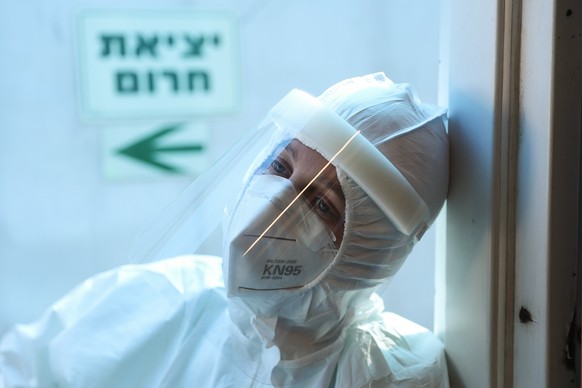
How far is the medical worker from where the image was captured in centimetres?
69

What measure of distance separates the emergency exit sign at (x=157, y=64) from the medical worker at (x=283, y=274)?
34 centimetres

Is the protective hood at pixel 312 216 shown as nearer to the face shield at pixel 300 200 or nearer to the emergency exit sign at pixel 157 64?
the face shield at pixel 300 200

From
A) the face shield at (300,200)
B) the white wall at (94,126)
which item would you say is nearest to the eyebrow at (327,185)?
the face shield at (300,200)

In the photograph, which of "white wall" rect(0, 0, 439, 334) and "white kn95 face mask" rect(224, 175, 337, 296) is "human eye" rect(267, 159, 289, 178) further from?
"white wall" rect(0, 0, 439, 334)

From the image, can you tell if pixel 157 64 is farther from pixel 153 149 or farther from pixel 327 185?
pixel 327 185

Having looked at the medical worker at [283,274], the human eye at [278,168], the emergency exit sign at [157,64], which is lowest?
the medical worker at [283,274]

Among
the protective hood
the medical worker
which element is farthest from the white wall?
the protective hood

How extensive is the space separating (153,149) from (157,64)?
173 mm

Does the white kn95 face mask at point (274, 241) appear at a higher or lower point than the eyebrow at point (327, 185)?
lower

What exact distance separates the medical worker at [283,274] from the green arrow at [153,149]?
253 millimetres

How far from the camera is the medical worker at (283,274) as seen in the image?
693 millimetres

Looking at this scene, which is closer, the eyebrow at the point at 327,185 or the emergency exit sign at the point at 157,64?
the eyebrow at the point at 327,185

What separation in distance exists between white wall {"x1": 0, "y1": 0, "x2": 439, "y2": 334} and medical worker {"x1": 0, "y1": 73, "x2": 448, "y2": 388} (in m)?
0.18

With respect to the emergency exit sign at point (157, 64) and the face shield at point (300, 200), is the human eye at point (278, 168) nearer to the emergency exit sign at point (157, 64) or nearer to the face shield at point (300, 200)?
the face shield at point (300, 200)
